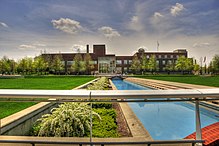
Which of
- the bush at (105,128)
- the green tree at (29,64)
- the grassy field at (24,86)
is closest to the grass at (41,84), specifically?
the grassy field at (24,86)

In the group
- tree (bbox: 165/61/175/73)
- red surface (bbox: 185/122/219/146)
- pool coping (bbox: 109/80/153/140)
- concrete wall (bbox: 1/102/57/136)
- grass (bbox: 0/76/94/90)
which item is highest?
tree (bbox: 165/61/175/73)

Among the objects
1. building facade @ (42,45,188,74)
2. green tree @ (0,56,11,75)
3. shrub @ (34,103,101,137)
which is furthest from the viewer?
building facade @ (42,45,188,74)

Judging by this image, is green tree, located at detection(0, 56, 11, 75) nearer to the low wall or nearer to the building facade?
the building facade

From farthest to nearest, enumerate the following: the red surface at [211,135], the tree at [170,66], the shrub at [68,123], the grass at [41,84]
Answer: the tree at [170,66] < the grass at [41,84] < the shrub at [68,123] < the red surface at [211,135]

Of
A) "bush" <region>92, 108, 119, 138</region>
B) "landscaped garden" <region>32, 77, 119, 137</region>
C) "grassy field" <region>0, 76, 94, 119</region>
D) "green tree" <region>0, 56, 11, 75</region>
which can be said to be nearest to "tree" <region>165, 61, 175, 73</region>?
"grassy field" <region>0, 76, 94, 119</region>

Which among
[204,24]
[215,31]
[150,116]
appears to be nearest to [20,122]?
[150,116]

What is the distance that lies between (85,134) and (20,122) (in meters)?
1.72

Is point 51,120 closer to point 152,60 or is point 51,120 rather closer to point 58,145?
point 58,145

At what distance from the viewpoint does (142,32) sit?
21672 mm

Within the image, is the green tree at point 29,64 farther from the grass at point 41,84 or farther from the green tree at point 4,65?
the grass at point 41,84

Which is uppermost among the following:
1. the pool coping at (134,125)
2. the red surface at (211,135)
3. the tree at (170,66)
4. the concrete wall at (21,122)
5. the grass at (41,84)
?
the tree at (170,66)

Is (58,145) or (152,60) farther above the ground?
(152,60)

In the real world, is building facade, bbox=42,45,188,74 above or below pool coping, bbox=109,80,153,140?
above

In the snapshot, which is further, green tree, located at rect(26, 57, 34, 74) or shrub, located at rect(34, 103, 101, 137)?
green tree, located at rect(26, 57, 34, 74)
